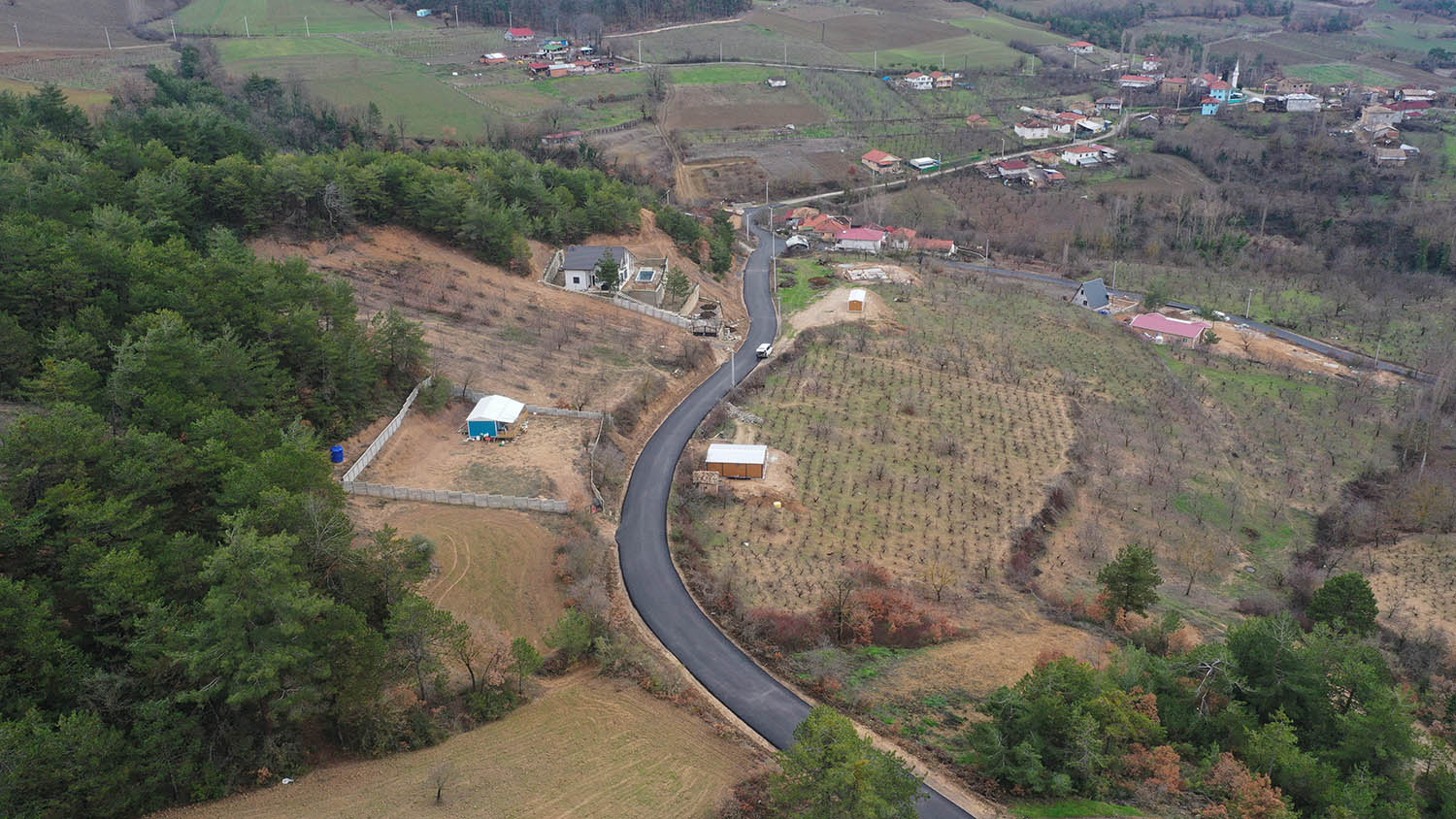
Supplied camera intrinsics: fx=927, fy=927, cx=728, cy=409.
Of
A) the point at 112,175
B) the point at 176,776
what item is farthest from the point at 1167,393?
the point at 112,175

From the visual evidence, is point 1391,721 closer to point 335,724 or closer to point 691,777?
point 691,777

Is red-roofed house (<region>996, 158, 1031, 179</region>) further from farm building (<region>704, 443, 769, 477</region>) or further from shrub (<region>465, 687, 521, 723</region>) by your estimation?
shrub (<region>465, 687, 521, 723</region>)

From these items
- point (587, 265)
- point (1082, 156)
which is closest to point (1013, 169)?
point (1082, 156)

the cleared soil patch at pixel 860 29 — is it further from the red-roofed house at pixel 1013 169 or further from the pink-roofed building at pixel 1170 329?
the pink-roofed building at pixel 1170 329

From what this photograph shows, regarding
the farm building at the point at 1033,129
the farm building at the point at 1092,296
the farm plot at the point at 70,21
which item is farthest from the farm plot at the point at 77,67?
the farm building at the point at 1033,129

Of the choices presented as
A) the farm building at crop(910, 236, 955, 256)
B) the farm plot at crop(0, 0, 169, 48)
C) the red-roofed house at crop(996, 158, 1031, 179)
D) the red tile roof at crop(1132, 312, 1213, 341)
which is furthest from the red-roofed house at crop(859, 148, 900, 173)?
the farm plot at crop(0, 0, 169, 48)

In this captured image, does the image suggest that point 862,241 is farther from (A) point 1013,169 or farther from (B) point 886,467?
(B) point 886,467
